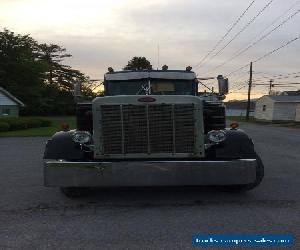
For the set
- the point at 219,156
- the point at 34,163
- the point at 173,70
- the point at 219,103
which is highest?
the point at 173,70

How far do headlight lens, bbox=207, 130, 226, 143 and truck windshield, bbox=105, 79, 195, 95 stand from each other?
188 cm

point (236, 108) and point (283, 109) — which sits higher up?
point (283, 109)

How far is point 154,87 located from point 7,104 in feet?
183

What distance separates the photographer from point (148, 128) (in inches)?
306

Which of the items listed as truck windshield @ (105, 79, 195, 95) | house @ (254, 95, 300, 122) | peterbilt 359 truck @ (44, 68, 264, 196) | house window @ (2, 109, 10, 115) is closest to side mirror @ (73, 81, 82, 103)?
truck windshield @ (105, 79, 195, 95)

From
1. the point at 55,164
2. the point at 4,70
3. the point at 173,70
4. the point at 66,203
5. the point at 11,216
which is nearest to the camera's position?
the point at 11,216

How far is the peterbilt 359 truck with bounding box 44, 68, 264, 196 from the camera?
758 cm

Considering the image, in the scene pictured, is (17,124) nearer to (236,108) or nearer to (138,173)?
(138,173)

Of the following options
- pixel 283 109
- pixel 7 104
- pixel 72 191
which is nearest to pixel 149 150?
pixel 72 191

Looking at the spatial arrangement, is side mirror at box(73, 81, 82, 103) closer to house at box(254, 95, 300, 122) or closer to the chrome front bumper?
the chrome front bumper

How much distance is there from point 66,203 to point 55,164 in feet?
2.67

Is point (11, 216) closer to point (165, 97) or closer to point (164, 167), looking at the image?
point (164, 167)

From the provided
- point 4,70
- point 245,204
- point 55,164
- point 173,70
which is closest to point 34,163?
point 173,70

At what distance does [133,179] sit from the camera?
759 centimetres
